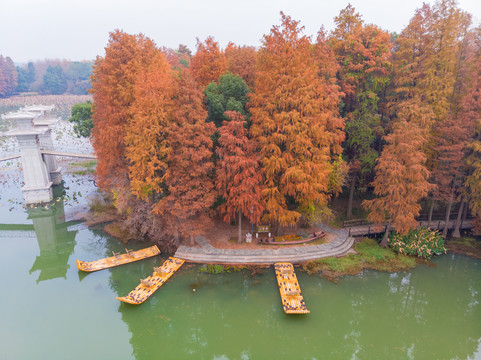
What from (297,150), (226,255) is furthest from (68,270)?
(297,150)

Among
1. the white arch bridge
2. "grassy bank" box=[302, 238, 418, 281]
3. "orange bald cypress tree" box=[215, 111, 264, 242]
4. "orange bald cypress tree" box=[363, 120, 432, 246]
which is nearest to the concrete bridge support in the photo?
the white arch bridge

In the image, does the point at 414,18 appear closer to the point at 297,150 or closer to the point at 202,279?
the point at 297,150

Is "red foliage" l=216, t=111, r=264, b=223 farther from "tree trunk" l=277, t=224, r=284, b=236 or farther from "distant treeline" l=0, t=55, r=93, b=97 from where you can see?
"distant treeline" l=0, t=55, r=93, b=97

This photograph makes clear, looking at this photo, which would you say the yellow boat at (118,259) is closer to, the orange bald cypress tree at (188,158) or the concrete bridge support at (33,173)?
the orange bald cypress tree at (188,158)

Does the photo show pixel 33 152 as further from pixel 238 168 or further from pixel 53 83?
pixel 53 83

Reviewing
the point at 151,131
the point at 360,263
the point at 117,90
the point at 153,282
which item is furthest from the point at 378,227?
the point at 117,90

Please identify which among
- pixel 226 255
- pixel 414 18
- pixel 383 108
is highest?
pixel 414 18
